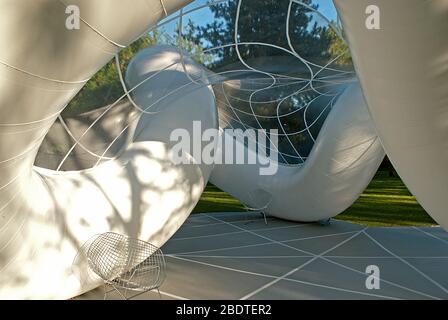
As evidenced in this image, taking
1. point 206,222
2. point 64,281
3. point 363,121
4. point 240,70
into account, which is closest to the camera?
point 64,281

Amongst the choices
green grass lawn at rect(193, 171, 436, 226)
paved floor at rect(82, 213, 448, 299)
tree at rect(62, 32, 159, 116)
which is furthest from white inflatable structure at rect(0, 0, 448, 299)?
green grass lawn at rect(193, 171, 436, 226)

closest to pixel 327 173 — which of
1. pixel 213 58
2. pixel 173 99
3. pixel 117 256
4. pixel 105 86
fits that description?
pixel 173 99

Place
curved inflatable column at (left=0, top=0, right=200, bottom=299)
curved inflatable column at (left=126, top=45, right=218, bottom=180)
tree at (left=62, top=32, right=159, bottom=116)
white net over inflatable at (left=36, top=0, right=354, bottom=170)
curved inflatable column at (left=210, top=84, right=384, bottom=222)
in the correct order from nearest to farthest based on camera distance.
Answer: curved inflatable column at (left=0, top=0, right=200, bottom=299)
tree at (left=62, top=32, right=159, bottom=116)
white net over inflatable at (left=36, top=0, right=354, bottom=170)
curved inflatable column at (left=126, top=45, right=218, bottom=180)
curved inflatable column at (left=210, top=84, right=384, bottom=222)

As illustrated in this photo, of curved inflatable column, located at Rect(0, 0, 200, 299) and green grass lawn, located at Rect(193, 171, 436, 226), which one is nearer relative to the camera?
curved inflatable column, located at Rect(0, 0, 200, 299)

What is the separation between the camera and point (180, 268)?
6.89m

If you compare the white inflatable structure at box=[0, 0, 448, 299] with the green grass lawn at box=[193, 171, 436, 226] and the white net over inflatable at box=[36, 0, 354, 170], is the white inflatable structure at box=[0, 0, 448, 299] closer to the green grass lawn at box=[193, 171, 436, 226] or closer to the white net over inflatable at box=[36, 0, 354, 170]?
the white net over inflatable at box=[36, 0, 354, 170]

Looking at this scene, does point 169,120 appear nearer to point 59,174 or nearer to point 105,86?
point 105,86

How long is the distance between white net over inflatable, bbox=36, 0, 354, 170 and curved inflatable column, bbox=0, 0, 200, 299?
0.45 meters

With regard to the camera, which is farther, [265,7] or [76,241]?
[265,7]

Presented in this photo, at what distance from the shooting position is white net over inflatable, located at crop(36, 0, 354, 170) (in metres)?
5.04

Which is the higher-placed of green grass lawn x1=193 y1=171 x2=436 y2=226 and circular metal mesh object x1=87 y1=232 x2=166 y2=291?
green grass lawn x1=193 y1=171 x2=436 y2=226
